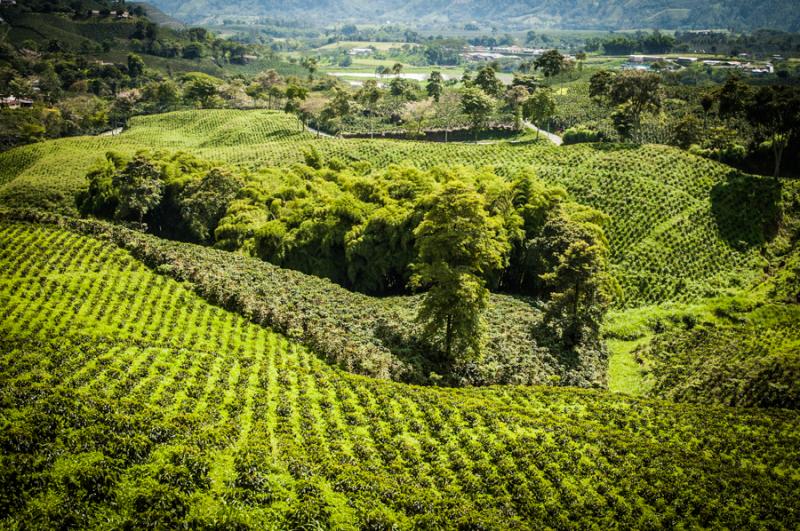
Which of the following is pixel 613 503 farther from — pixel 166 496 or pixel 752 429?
pixel 166 496

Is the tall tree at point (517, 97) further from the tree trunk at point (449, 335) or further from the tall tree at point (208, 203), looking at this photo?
the tree trunk at point (449, 335)

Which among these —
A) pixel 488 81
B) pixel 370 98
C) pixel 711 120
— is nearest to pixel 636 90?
pixel 711 120

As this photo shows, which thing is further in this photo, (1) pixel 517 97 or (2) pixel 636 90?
(1) pixel 517 97

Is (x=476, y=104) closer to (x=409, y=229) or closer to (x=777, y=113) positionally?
(x=777, y=113)

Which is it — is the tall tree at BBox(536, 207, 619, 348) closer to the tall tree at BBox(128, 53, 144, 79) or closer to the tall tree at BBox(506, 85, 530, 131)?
the tall tree at BBox(506, 85, 530, 131)

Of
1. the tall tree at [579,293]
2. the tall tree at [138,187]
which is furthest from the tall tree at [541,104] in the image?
the tall tree at [138,187]

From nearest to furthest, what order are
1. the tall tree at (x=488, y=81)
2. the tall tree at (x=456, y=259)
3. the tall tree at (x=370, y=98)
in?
the tall tree at (x=456, y=259), the tall tree at (x=488, y=81), the tall tree at (x=370, y=98)
